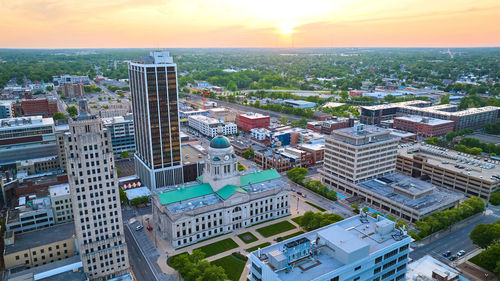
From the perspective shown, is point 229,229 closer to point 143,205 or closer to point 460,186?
point 143,205

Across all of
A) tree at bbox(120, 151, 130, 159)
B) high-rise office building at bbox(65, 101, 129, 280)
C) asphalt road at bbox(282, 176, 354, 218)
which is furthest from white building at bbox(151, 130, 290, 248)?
tree at bbox(120, 151, 130, 159)

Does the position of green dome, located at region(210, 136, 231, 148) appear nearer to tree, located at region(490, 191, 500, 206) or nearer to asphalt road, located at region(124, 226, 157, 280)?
asphalt road, located at region(124, 226, 157, 280)

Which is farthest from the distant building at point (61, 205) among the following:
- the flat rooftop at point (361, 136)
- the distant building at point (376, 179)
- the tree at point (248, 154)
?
the flat rooftop at point (361, 136)

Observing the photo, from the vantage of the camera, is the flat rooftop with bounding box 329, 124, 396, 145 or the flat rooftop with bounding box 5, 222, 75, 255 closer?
the flat rooftop with bounding box 5, 222, 75, 255

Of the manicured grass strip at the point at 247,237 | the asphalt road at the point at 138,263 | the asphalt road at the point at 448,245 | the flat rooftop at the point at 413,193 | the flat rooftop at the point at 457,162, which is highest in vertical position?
the flat rooftop at the point at 457,162

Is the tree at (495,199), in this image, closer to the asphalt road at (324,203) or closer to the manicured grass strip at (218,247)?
the asphalt road at (324,203)

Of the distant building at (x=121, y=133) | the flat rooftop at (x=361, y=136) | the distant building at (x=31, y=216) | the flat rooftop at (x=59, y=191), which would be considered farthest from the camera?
the distant building at (x=121, y=133)

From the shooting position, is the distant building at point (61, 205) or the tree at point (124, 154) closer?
A: the distant building at point (61, 205)
